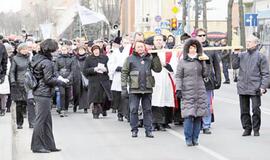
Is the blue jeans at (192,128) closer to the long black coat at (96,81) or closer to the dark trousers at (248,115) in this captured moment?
the dark trousers at (248,115)

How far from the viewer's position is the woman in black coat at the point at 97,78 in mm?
16906

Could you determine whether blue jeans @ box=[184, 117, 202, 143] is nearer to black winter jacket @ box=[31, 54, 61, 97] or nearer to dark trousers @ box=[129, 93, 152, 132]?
dark trousers @ box=[129, 93, 152, 132]

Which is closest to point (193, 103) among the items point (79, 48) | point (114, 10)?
point (79, 48)

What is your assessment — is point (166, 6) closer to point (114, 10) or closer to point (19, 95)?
point (114, 10)

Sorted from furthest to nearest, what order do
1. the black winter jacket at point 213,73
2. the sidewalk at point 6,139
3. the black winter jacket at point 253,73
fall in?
the black winter jacket at point 213,73
the black winter jacket at point 253,73
the sidewalk at point 6,139

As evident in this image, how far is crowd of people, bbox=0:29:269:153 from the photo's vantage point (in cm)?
1145

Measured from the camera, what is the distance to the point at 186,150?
459 inches

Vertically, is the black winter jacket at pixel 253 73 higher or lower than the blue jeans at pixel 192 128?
higher

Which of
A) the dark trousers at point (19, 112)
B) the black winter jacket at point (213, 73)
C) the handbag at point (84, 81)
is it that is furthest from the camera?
the handbag at point (84, 81)

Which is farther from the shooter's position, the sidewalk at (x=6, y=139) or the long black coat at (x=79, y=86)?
the long black coat at (x=79, y=86)

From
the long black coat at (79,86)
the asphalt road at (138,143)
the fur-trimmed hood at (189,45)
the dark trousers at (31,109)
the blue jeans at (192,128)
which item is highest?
the fur-trimmed hood at (189,45)

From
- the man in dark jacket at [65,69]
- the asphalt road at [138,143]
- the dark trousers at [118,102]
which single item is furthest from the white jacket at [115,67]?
the man in dark jacket at [65,69]

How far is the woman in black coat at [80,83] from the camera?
18375 mm

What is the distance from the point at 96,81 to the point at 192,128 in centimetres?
544
